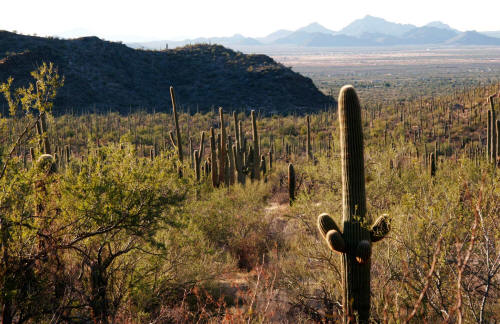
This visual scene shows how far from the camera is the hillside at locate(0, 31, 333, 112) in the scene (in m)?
55.7

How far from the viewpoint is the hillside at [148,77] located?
2194 inches

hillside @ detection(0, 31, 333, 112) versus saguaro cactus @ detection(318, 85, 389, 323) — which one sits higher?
hillside @ detection(0, 31, 333, 112)

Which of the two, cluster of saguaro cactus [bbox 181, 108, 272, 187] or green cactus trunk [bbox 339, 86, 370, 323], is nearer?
green cactus trunk [bbox 339, 86, 370, 323]

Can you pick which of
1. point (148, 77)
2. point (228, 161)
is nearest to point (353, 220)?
point (228, 161)

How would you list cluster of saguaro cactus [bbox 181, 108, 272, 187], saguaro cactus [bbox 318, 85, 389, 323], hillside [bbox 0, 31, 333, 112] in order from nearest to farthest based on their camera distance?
saguaro cactus [bbox 318, 85, 389, 323]
cluster of saguaro cactus [bbox 181, 108, 272, 187]
hillside [bbox 0, 31, 333, 112]

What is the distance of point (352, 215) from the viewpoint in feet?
22.7

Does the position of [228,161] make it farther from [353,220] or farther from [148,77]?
[148,77]

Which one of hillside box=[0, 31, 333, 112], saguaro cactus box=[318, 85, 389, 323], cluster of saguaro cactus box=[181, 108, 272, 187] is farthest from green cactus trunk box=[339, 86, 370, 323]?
hillside box=[0, 31, 333, 112]

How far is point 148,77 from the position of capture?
6494 cm

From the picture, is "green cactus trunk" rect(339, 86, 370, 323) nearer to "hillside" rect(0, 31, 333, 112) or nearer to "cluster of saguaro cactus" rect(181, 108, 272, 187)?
"cluster of saguaro cactus" rect(181, 108, 272, 187)

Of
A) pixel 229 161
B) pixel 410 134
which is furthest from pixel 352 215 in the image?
pixel 410 134

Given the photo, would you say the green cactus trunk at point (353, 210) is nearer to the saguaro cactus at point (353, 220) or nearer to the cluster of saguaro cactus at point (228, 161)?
the saguaro cactus at point (353, 220)

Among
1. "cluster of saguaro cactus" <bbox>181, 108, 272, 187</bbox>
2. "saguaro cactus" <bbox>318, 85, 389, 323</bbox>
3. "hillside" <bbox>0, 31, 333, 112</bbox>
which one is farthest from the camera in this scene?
"hillside" <bbox>0, 31, 333, 112</bbox>

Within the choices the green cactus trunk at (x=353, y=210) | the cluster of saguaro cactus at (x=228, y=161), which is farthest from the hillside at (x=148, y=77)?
the green cactus trunk at (x=353, y=210)
